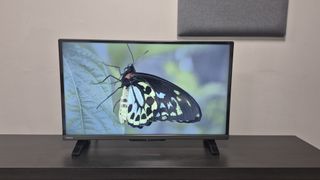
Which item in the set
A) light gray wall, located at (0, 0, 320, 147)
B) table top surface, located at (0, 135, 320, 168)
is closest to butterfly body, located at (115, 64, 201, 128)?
table top surface, located at (0, 135, 320, 168)

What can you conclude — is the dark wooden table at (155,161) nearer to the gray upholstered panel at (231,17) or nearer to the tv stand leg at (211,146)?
the tv stand leg at (211,146)

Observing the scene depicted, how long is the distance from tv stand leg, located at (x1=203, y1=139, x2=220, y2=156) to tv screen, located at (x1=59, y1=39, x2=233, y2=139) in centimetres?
4

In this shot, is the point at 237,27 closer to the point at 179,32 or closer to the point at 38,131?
the point at 179,32

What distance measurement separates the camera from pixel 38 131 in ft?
4.98

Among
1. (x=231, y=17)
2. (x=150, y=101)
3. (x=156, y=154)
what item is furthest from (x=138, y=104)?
(x=231, y=17)

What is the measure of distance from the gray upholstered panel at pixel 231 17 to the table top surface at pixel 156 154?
0.51 m

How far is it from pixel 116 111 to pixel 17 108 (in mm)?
557

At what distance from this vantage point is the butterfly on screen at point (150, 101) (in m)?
1.26

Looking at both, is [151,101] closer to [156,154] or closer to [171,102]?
[171,102]

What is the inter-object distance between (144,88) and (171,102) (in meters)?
0.13

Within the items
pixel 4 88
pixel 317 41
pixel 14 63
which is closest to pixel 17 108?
pixel 4 88

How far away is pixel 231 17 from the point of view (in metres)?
1.43

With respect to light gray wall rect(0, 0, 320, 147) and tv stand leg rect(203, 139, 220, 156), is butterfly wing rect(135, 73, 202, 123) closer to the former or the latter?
tv stand leg rect(203, 139, 220, 156)

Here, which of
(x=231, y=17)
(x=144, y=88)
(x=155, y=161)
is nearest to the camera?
(x=155, y=161)
